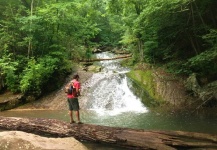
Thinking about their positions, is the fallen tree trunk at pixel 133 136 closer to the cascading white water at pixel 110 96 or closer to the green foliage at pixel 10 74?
the cascading white water at pixel 110 96

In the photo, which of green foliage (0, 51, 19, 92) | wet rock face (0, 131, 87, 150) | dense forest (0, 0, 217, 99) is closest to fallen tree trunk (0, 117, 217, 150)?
wet rock face (0, 131, 87, 150)

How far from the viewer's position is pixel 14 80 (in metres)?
16.7

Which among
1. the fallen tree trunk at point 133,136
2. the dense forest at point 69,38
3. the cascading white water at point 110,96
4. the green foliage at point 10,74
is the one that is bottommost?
the fallen tree trunk at point 133,136

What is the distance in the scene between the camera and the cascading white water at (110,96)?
49.4ft

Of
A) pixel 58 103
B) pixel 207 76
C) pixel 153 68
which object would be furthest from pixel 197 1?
pixel 58 103

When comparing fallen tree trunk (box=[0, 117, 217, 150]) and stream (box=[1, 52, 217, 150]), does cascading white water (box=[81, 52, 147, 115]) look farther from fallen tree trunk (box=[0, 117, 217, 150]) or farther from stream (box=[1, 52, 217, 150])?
fallen tree trunk (box=[0, 117, 217, 150])

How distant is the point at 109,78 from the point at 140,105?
4.20m

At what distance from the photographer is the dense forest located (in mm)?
14516

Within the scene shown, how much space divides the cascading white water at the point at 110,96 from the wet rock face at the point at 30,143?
7159 mm

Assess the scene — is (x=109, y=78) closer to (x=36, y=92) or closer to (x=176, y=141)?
(x=36, y=92)

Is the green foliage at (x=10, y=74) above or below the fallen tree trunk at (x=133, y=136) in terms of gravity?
above

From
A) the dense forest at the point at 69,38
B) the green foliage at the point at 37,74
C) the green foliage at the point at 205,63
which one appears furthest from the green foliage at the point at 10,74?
the green foliage at the point at 205,63

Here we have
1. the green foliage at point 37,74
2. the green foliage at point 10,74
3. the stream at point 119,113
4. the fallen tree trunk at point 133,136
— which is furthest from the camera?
the green foliage at point 10,74

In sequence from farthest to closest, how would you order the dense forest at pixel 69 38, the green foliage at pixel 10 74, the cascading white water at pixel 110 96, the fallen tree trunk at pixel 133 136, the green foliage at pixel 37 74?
the green foliage at pixel 10 74
the green foliage at pixel 37 74
the cascading white water at pixel 110 96
the dense forest at pixel 69 38
the fallen tree trunk at pixel 133 136
